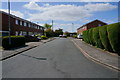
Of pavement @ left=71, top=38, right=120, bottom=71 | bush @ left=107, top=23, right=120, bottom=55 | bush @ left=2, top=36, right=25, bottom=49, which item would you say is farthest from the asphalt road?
→ bush @ left=2, top=36, right=25, bottom=49

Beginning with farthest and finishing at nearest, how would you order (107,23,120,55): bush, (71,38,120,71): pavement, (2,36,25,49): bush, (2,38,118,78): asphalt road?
1. (2,36,25,49): bush
2. (107,23,120,55): bush
3. (71,38,120,71): pavement
4. (2,38,118,78): asphalt road

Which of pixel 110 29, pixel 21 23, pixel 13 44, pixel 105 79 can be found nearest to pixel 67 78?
pixel 105 79

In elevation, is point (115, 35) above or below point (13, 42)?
above

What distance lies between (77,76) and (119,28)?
194 inches

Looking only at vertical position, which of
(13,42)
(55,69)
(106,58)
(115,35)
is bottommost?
(55,69)

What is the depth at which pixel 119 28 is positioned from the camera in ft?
26.9

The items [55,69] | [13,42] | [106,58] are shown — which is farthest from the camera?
[13,42]

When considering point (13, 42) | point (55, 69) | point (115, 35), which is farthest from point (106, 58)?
point (13, 42)

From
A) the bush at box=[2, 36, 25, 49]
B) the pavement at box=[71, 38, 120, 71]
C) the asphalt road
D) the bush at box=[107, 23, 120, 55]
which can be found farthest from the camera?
the bush at box=[2, 36, 25, 49]

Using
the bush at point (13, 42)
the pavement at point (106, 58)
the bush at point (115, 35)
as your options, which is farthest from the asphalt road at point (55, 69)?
the bush at point (13, 42)

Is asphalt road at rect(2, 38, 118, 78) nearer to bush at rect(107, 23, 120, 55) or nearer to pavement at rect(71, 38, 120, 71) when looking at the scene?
pavement at rect(71, 38, 120, 71)

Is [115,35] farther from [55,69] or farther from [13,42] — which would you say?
[13,42]

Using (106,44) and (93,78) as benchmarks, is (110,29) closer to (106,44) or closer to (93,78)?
(106,44)

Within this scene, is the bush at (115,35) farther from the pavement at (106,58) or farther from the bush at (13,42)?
the bush at (13,42)
